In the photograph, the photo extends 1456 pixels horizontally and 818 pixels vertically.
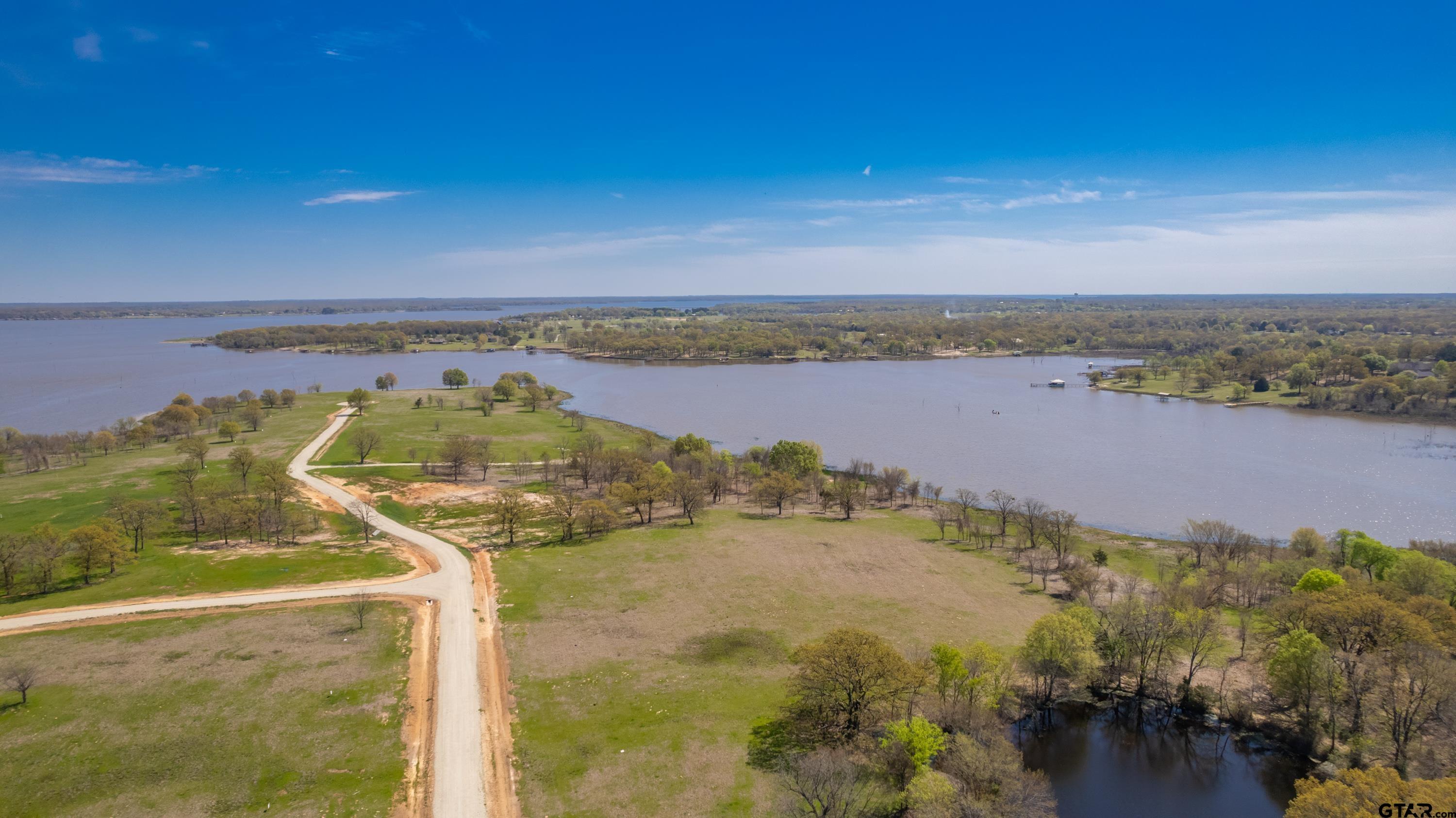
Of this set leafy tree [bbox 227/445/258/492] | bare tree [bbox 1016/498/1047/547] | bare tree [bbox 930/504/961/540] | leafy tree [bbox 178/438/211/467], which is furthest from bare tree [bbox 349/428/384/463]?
bare tree [bbox 1016/498/1047/547]

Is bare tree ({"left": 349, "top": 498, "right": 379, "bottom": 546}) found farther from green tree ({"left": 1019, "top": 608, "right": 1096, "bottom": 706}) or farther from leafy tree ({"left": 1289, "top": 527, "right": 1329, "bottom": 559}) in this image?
leafy tree ({"left": 1289, "top": 527, "right": 1329, "bottom": 559})

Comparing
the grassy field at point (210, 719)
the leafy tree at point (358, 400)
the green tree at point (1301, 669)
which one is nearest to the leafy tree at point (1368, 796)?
the green tree at point (1301, 669)

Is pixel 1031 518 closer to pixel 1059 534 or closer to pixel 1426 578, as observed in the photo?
pixel 1059 534

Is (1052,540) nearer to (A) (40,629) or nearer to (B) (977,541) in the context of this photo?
(B) (977,541)

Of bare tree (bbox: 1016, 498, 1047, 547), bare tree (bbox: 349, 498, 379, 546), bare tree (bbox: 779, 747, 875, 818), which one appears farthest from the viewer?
bare tree (bbox: 349, 498, 379, 546)

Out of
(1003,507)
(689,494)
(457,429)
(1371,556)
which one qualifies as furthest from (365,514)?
(1371,556)

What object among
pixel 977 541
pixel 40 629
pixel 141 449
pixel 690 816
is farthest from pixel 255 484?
pixel 977 541
